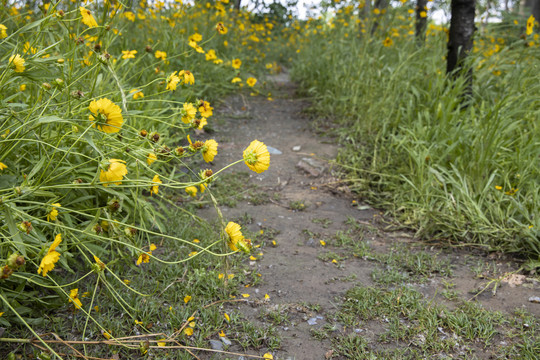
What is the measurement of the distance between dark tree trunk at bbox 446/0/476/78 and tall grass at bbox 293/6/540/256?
3.7 inches

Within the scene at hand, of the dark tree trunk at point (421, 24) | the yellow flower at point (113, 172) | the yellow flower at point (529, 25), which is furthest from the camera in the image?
the dark tree trunk at point (421, 24)

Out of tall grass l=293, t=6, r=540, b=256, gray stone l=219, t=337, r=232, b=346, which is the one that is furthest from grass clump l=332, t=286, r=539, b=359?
tall grass l=293, t=6, r=540, b=256

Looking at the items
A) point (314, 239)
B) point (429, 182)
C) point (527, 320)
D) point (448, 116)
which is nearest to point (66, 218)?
point (314, 239)

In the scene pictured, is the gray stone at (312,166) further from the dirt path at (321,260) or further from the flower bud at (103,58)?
the flower bud at (103,58)

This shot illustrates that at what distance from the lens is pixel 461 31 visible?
11.1 ft

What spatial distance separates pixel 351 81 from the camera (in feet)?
13.2

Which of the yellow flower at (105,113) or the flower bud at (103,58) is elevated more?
the flower bud at (103,58)

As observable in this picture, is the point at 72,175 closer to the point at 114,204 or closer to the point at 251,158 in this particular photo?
the point at 114,204

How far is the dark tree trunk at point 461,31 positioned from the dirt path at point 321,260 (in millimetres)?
1269

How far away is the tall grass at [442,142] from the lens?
2457 mm

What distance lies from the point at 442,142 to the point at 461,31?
1.18 metres

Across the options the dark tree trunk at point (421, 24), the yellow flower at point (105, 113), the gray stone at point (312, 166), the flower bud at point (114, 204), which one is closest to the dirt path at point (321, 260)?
the gray stone at point (312, 166)

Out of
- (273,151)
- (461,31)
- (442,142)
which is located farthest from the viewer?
(273,151)

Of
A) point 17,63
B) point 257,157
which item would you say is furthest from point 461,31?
point 17,63
